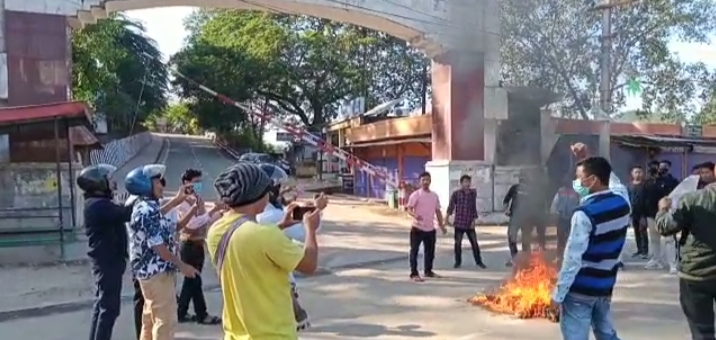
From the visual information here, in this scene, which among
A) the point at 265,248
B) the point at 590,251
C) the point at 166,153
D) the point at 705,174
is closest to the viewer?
the point at 265,248

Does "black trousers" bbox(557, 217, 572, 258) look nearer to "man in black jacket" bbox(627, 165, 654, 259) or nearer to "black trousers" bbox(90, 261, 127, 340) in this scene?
"man in black jacket" bbox(627, 165, 654, 259)

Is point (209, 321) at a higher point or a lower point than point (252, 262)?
lower

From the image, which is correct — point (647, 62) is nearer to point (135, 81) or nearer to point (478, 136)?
point (478, 136)

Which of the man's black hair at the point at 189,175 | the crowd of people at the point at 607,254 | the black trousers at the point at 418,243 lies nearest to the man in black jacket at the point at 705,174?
the black trousers at the point at 418,243

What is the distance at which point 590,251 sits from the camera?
4387mm

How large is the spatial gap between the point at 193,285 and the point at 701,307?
4455 mm

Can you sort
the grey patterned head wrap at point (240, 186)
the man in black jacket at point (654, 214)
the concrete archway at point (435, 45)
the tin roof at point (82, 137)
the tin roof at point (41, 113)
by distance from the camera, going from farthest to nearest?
1. the tin roof at point (82, 137)
2. the concrete archway at point (435, 45)
3. the tin roof at point (41, 113)
4. the man in black jacket at point (654, 214)
5. the grey patterned head wrap at point (240, 186)

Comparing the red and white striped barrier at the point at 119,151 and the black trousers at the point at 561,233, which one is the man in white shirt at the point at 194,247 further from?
the red and white striped barrier at the point at 119,151

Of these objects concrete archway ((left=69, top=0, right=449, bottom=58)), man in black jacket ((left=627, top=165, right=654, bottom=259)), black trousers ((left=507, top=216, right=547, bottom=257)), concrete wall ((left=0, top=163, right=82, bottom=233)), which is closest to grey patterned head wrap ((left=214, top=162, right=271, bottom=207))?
black trousers ((left=507, top=216, right=547, bottom=257))

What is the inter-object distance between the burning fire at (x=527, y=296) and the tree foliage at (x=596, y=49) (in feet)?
15.3

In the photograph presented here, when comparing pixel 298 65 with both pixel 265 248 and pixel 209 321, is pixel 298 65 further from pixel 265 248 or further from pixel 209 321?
pixel 265 248

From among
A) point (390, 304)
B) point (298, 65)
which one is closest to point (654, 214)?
point (390, 304)

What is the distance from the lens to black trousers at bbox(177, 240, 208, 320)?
22.6 ft

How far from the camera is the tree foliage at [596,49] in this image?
13898 mm
